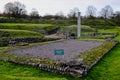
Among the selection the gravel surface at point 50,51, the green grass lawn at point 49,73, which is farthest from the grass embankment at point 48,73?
the gravel surface at point 50,51

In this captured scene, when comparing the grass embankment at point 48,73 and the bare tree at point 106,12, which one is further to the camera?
the bare tree at point 106,12

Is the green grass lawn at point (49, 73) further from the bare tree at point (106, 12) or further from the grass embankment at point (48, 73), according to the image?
the bare tree at point (106, 12)

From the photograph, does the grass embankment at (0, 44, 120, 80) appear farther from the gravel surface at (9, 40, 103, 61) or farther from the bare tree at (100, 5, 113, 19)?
the bare tree at (100, 5, 113, 19)

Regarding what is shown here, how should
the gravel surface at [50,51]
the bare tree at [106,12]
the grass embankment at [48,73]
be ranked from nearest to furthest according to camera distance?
the grass embankment at [48,73]
the gravel surface at [50,51]
the bare tree at [106,12]

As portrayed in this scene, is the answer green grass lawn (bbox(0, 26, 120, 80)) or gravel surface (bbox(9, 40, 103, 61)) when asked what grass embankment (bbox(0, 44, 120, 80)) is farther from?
gravel surface (bbox(9, 40, 103, 61))

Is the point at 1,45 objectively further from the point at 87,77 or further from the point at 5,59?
the point at 87,77

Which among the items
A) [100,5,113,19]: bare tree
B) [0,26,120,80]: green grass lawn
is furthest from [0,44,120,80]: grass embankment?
[100,5,113,19]: bare tree

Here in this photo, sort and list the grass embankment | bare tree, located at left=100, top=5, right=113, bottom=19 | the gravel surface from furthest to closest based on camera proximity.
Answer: bare tree, located at left=100, top=5, right=113, bottom=19 < the gravel surface < the grass embankment

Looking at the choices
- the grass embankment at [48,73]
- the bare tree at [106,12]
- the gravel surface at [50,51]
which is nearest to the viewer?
the grass embankment at [48,73]

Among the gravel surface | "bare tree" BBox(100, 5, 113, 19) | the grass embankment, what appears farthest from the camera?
"bare tree" BBox(100, 5, 113, 19)

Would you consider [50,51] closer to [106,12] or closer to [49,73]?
[49,73]

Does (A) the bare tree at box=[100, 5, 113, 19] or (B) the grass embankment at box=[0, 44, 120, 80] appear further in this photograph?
(A) the bare tree at box=[100, 5, 113, 19]

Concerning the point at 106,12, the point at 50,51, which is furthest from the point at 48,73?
the point at 106,12

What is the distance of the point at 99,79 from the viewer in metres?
14.4
